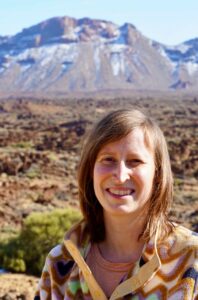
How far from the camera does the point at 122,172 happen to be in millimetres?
1922

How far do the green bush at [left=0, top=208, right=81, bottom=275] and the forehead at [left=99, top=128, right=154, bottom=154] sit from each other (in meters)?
6.61

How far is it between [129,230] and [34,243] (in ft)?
22.8

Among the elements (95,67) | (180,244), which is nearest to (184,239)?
(180,244)

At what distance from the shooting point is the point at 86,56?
174 metres

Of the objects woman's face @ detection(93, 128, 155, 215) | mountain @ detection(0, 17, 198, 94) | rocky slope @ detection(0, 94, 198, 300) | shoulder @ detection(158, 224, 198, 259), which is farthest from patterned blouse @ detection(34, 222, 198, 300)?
mountain @ detection(0, 17, 198, 94)

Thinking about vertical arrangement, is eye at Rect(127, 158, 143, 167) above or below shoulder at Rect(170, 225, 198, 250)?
above

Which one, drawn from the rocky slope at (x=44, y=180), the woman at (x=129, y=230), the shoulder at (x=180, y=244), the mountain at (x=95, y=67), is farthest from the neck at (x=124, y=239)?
the mountain at (x=95, y=67)

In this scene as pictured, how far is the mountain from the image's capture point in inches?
6358

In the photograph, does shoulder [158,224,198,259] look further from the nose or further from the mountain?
the mountain

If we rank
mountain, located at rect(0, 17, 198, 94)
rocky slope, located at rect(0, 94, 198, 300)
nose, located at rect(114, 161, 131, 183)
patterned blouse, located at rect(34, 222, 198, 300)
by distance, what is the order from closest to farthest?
patterned blouse, located at rect(34, 222, 198, 300) < nose, located at rect(114, 161, 131, 183) < rocky slope, located at rect(0, 94, 198, 300) < mountain, located at rect(0, 17, 198, 94)

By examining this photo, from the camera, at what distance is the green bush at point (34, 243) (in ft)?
27.3

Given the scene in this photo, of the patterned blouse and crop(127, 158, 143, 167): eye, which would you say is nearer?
the patterned blouse

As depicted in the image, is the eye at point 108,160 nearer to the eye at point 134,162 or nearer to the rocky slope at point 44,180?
the eye at point 134,162

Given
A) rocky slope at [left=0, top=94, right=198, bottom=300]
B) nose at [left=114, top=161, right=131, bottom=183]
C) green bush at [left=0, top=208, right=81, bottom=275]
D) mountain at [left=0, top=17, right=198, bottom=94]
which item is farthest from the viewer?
mountain at [left=0, top=17, right=198, bottom=94]
